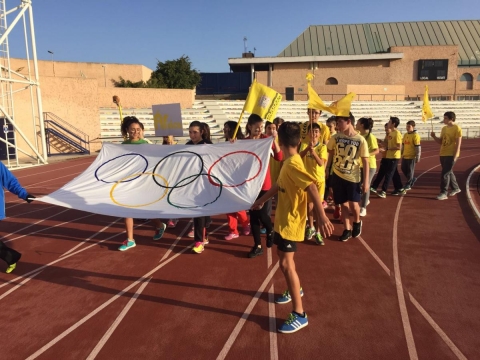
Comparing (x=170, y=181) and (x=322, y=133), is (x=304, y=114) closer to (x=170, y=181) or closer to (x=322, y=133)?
(x=322, y=133)

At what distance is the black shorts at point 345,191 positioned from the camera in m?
5.26

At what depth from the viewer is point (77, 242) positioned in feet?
18.5

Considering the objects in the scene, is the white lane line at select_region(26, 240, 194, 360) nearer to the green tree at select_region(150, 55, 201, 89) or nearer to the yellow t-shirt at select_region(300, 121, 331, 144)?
the yellow t-shirt at select_region(300, 121, 331, 144)

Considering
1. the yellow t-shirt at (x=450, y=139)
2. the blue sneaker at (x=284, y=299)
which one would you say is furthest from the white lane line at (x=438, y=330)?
the yellow t-shirt at (x=450, y=139)

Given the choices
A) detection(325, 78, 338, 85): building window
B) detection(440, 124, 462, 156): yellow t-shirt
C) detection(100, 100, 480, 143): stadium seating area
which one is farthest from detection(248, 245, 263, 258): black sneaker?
detection(325, 78, 338, 85): building window

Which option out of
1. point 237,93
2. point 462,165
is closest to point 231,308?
point 462,165

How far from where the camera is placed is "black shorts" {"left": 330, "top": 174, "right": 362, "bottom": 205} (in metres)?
5.26

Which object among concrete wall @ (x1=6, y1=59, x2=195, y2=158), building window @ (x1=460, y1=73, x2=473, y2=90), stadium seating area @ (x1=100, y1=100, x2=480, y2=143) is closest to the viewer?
concrete wall @ (x1=6, y1=59, x2=195, y2=158)

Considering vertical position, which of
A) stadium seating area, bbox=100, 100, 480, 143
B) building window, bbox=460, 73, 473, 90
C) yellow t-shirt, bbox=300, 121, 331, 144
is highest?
Answer: building window, bbox=460, 73, 473, 90

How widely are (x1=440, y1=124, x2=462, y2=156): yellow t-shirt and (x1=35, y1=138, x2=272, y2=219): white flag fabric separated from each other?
492 cm

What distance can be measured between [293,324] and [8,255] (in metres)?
3.82

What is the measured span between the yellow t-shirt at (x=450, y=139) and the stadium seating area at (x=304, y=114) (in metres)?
16.3

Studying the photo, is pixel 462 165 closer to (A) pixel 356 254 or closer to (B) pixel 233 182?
(A) pixel 356 254

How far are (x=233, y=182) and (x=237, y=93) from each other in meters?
41.5
